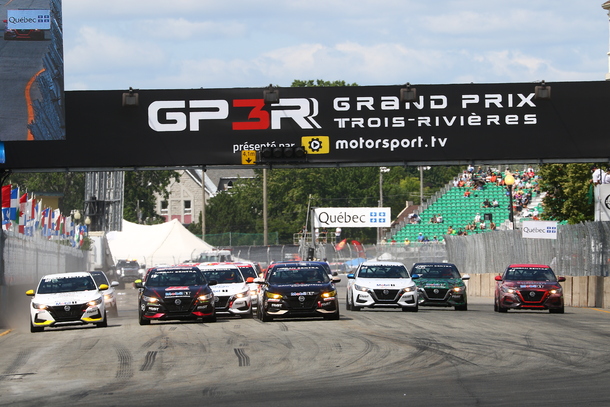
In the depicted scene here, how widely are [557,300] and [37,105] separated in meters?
14.7

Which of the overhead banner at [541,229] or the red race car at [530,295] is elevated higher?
the overhead banner at [541,229]

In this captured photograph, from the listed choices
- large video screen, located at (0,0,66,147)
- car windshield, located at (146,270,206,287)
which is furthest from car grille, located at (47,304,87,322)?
large video screen, located at (0,0,66,147)

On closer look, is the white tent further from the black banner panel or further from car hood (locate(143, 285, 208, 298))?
car hood (locate(143, 285, 208, 298))

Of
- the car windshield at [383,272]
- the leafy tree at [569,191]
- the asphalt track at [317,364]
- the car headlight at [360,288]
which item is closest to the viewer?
the asphalt track at [317,364]

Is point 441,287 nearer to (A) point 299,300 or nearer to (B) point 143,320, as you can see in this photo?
(A) point 299,300

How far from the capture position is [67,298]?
962 inches

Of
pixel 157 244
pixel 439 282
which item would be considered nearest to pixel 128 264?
pixel 157 244

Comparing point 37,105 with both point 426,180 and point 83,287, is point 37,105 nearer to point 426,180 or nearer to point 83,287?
point 83,287

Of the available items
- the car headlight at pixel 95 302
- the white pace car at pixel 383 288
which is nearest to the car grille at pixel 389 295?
the white pace car at pixel 383 288

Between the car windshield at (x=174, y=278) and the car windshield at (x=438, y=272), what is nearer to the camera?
the car windshield at (x=174, y=278)

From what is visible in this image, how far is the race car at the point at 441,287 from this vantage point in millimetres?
31266

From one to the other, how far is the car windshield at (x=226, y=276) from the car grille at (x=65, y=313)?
5.28 m

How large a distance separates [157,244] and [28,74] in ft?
164

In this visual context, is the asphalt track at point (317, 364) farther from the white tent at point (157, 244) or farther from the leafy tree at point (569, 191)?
the white tent at point (157, 244)
